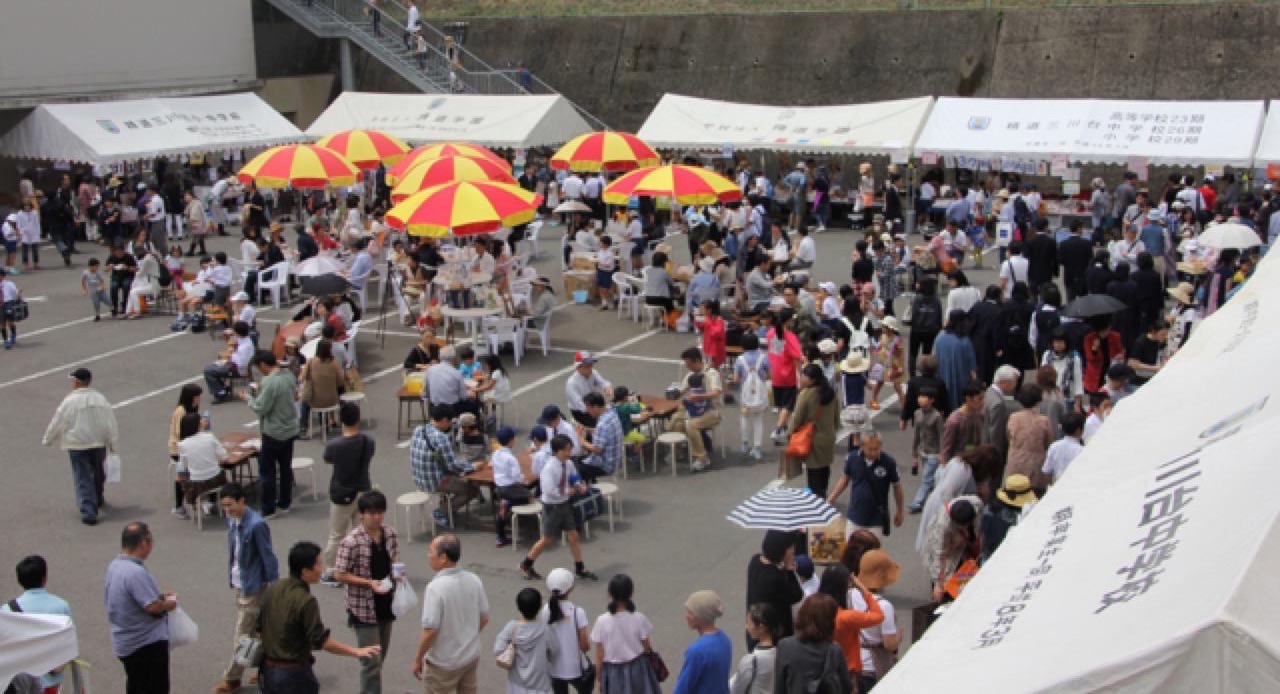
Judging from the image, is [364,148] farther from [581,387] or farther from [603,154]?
[581,387]

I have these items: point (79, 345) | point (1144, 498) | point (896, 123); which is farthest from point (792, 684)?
point (896, 123)

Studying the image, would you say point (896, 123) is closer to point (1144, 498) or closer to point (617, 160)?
point (617, 160)

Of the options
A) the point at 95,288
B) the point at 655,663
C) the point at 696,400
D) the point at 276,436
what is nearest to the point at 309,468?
the point at 276,436

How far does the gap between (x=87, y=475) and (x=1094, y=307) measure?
9.50m

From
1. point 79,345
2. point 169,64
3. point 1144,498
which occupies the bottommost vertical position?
point 79,345

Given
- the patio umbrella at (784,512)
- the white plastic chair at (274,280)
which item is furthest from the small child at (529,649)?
the white plastic chair at (274,280)

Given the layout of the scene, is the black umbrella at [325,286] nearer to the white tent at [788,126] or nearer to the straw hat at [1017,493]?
the straw hat at [1017,493]

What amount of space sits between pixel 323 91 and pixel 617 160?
1651cm

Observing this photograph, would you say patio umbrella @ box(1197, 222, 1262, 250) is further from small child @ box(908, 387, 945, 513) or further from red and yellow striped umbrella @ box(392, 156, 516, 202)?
red and yellow striped umbrella @ box(392, 156, 516, 202)

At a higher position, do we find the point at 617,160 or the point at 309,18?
the point at 309,18

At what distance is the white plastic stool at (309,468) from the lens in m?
12.7

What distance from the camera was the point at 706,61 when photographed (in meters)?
32.4

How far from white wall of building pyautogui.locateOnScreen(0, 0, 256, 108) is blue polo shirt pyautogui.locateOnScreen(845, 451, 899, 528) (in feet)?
79.1

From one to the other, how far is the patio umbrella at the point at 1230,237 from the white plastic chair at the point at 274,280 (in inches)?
508
